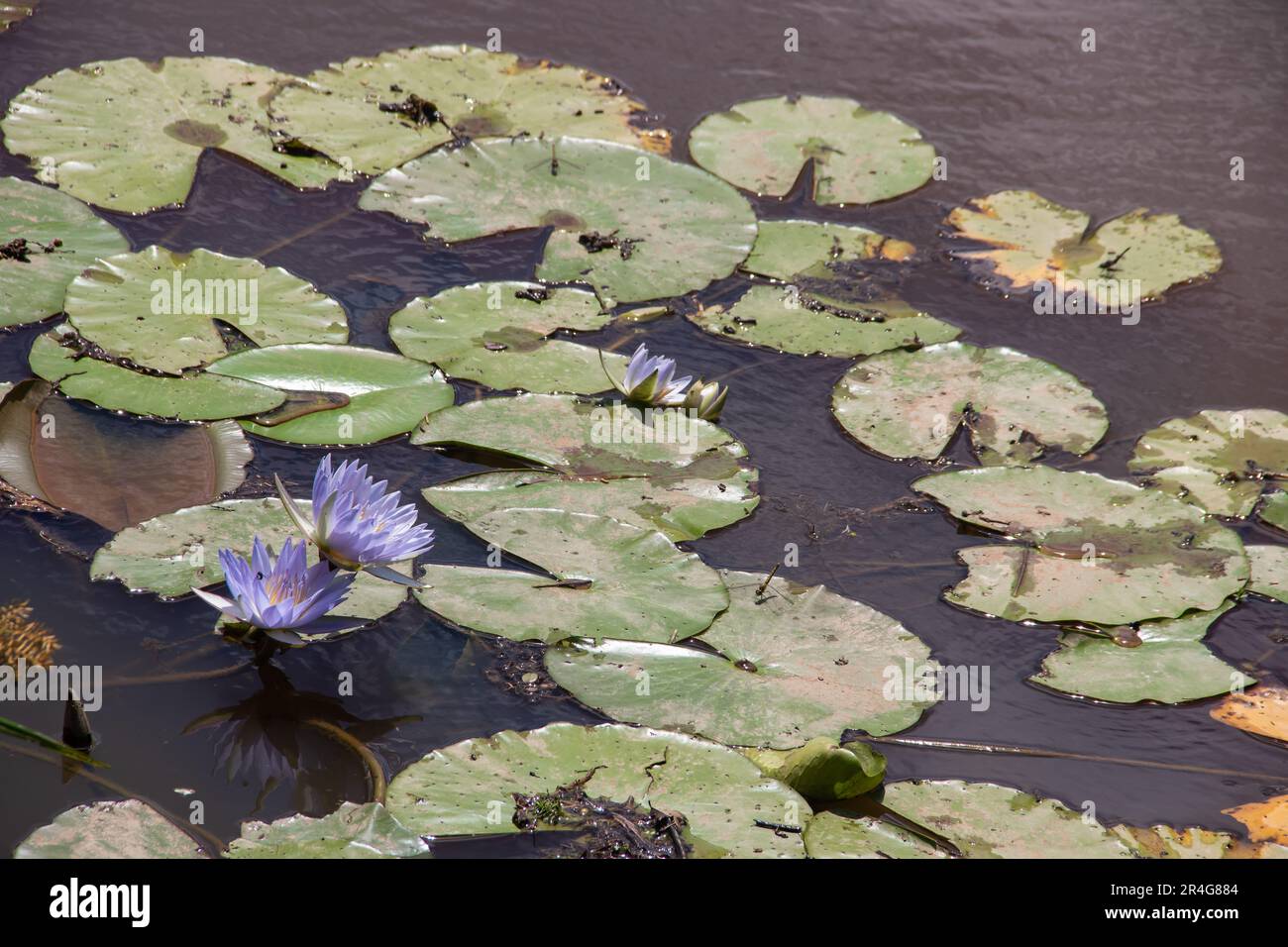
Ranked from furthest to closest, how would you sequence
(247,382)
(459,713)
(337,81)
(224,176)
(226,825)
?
(337,81) → (224,176) → (247,382) → (459,713) → (226,825)

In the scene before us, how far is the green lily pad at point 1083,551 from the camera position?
13.5ft

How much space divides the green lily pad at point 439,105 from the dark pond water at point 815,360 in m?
0.25

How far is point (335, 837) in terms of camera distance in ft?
9.89

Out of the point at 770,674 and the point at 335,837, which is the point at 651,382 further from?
the point at 335,837

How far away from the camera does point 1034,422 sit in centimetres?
486

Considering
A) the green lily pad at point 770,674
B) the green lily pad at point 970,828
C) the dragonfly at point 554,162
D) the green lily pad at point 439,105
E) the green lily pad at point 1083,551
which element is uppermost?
the green lily pad at point 439,105

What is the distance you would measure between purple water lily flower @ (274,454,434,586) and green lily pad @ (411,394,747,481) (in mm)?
850

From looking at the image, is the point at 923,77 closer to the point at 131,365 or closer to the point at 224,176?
the point at 224,176

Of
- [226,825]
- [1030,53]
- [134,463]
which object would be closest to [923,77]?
[1030,53]

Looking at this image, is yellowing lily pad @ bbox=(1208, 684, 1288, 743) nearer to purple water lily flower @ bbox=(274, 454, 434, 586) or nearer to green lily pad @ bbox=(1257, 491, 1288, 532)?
green lily pad @ bbox=(1257, 491, 1288, 532)

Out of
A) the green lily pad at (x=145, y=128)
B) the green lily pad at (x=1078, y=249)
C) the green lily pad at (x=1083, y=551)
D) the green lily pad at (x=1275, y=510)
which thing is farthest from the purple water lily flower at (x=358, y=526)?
the green lily pad at (x=1078, y=249)

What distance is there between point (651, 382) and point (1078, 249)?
2.54 meters

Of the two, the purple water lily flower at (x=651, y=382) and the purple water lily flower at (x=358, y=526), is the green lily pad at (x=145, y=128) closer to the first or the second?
the purple water lily flower at (x=651, y=382)

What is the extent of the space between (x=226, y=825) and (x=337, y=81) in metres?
Answer: 4.41
